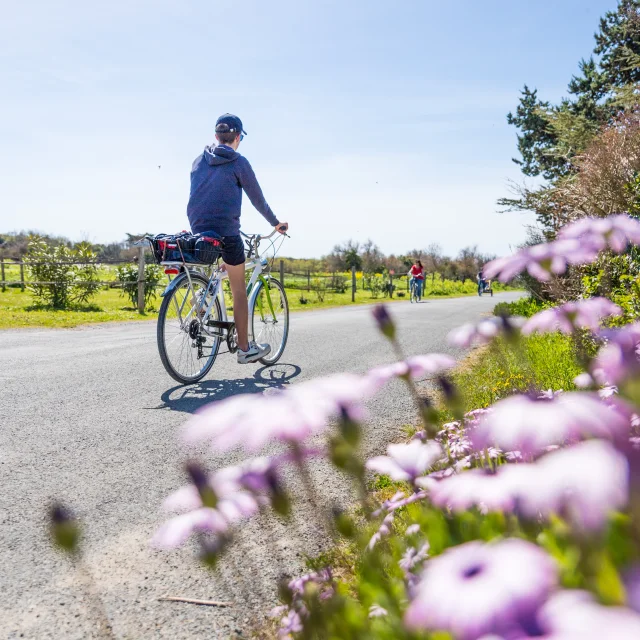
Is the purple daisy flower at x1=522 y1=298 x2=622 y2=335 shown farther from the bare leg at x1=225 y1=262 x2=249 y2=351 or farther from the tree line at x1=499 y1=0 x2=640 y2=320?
the bare leg at x1=225 y1=262 x2=249 y2=351

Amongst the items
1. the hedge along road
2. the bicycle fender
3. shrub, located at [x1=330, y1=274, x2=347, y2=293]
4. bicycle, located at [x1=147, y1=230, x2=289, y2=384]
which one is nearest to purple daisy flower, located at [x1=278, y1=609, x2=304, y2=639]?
the hedge along road

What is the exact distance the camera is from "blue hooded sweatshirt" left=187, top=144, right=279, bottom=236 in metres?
5.04

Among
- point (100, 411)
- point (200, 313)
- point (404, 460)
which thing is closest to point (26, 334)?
point (200, 313)

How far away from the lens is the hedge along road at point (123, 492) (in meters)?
1.79

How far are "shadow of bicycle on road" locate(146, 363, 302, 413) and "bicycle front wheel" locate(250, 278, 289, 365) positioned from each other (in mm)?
473

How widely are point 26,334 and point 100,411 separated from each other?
5560 mm

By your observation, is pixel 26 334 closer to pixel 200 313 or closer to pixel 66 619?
pixel 200 313

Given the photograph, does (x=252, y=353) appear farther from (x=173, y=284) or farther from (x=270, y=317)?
(x=173, y=284)

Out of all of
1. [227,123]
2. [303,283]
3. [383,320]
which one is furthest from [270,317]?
[303,283]

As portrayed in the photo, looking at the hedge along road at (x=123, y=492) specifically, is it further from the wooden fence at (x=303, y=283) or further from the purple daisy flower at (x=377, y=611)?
the wooden fence at (x=303, y=283)

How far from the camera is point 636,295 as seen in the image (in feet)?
14.1

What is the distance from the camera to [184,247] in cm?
483

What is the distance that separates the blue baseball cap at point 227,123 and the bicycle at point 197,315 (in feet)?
3.40

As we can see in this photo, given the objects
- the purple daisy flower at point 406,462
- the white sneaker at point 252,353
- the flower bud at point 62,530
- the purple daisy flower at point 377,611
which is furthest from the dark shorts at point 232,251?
the flower bud at point 62,530
